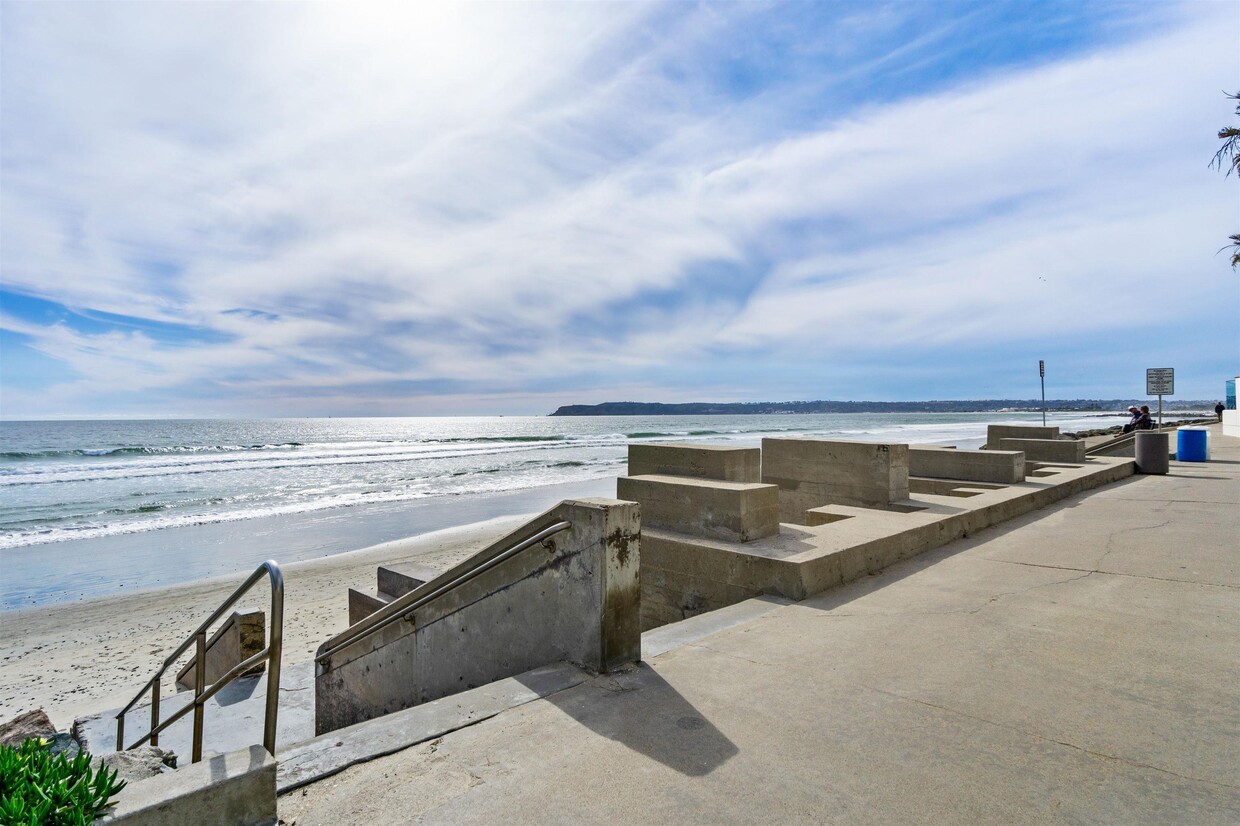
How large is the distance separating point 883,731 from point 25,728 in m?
6.62

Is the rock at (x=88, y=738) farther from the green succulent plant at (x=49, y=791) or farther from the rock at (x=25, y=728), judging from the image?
the green succulent plant at (x=49, y=791)

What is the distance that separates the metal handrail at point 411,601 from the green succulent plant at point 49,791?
214cm

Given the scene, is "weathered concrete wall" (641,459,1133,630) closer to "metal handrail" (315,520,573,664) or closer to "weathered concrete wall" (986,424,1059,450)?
"metal handrail" (315,520,573,664)

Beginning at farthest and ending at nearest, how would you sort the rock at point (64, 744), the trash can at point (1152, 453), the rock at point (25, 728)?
the trash can at point (1152, 453), the rock at point (64, 744), the rock at point (25, 728)

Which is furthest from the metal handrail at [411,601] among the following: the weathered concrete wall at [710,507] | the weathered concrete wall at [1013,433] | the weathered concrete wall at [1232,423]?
the weathered concrete wall at [1232,423]

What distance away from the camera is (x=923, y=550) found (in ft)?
21.4

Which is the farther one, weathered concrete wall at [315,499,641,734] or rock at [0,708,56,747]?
rock at [0,708,56,747]

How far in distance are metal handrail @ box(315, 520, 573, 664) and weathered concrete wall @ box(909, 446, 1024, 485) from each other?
8.64m

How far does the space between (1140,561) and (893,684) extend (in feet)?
13.9

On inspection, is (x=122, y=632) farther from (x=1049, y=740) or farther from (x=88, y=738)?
(x=1049, y=740)

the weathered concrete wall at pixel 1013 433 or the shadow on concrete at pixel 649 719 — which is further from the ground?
the weathered concrete wall at pixel 1013 433

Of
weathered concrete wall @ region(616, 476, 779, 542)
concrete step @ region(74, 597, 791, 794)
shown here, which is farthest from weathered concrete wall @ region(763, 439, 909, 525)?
concrete step @ region(74, 597, 791, 794)

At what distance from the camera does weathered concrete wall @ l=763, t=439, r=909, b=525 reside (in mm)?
8062

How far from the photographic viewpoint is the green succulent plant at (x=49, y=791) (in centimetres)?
180
